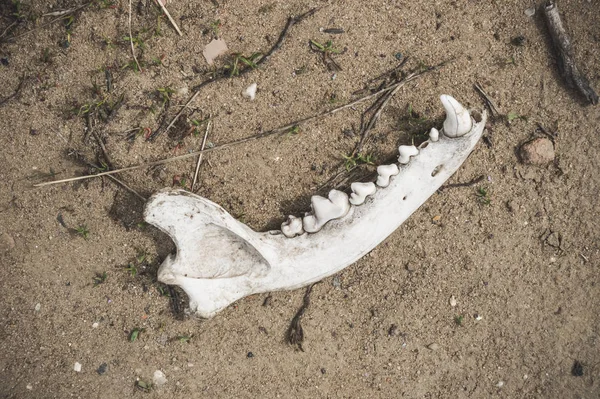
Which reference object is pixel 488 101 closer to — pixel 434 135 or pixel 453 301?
pixel 434 135

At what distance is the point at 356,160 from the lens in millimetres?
2914

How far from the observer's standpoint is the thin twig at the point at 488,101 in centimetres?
291

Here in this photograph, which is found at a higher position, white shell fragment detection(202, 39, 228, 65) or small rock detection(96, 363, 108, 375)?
white shell fragment detection(202, 39, 228, 65)

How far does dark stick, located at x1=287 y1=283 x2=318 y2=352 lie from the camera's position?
2961 millimetres

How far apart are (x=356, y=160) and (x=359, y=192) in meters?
0.34

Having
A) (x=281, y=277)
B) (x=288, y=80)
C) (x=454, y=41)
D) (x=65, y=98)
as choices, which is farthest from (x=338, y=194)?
(x=65, y=98)

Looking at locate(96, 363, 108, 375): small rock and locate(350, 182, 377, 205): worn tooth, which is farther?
locate(96, 363, 108, 375): small rock

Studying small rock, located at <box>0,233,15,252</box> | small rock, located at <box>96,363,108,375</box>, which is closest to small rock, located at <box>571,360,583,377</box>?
small rock, located at <box>96,363,108,375</box>

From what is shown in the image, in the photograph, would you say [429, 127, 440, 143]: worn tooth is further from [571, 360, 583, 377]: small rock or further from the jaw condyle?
[571, 360, 583, 377]: small rock

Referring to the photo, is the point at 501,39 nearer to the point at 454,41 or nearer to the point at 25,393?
the point at 454,41

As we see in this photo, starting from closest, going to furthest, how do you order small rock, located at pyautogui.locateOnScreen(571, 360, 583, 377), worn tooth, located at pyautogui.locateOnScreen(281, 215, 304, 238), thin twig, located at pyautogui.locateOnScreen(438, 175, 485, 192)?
worn tooth, located at pyautogui.locateOnScreen(281, 215, 304, 238), thin twig, located at pyautogui.locateOnScreen(438, 175, 485, 192), small rock, located at pyautogui.locateOnScreen(571, 360, 583, 377)

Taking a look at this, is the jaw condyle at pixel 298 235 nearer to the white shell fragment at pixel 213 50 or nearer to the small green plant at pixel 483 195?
the small green plant at pixel 483 195

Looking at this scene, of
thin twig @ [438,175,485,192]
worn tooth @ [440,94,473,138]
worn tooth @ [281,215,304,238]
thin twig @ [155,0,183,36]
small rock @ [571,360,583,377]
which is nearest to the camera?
worn tooth @ [440,94,473,138]

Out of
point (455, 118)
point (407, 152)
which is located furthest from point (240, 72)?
point (455, 118)
